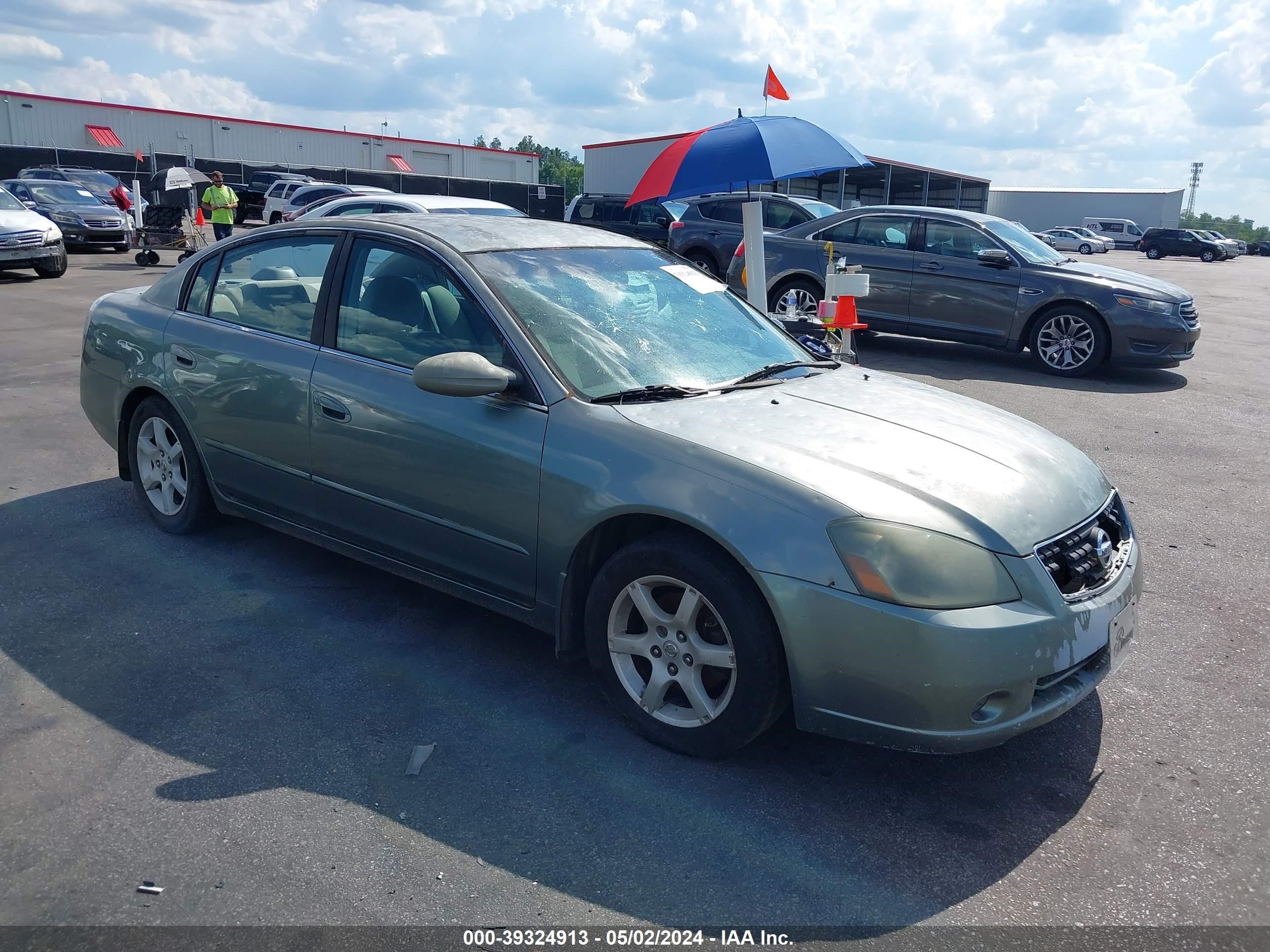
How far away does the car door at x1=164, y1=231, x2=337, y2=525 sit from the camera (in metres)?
4.26

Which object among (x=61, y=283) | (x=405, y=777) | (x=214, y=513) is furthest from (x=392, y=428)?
(x=61, y=283)

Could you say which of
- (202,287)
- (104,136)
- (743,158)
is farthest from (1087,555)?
(104,136)

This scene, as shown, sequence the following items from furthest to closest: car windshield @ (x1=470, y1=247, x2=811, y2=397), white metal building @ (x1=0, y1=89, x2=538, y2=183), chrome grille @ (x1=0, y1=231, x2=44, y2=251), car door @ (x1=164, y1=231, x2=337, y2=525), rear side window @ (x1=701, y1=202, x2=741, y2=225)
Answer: white metal building @ (x1=0, y1=89, x2=538, y2=183), chrome grille @ (x1=0, y1=231, x2=44, y2=251), rear side window @ (x1=701, y1=202, x2=741, y2=225), car door @ (x1=164, y1=231, x2=337, y2=525), car windshield @ (x1=470, y1=247, x2=811, y2=397)

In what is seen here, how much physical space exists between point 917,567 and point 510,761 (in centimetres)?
139

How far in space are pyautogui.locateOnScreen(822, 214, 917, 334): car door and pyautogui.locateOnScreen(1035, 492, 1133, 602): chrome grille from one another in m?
8.32

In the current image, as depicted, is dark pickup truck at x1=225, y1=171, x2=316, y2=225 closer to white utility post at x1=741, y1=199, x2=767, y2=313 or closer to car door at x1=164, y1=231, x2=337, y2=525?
white utility post at x1=741, y1=199, x2=767, y2=313

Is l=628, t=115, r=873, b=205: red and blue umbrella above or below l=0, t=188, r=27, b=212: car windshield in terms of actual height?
above

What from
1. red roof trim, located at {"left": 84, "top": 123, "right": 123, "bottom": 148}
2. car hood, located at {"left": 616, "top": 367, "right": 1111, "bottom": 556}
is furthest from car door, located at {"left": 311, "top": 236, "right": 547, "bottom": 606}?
red roof trim, located at {"left": 84, "top": 123, "right": 123, "bottom": 148}

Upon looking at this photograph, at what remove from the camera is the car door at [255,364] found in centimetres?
426

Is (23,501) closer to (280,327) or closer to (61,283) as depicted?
(280,327)

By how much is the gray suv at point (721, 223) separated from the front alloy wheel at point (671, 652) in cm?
1135

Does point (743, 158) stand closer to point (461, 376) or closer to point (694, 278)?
point (694, 278)

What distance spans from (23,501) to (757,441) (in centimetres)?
438

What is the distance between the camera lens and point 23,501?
5.58 metres
